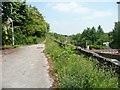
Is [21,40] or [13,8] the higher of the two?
[13,8]

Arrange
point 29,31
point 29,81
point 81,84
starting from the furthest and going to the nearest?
point 29,31
point 29,81
point 81,84

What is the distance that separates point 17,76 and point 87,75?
4826 mm

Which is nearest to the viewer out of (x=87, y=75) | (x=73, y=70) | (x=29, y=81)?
(x=87, y=75)

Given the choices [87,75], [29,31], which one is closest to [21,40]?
[29,31]

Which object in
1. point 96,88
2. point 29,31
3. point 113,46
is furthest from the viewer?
point 113,46

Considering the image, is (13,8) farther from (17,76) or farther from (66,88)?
(66,88)

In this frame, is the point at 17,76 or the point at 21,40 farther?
the point at 21,40

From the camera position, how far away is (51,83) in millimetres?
11898

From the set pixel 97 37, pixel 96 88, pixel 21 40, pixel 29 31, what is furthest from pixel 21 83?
pixel 97 37

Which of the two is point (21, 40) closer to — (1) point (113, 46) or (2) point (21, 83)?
A: (2) point (21, 83)

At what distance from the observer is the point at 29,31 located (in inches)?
2512

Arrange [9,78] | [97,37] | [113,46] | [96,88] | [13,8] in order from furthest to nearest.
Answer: [97,37] < [113,46] < [13,8] < [9,78] < [96,88]

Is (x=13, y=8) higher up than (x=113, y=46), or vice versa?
(x=13, y=8)

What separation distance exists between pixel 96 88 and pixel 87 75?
139 centimetres
